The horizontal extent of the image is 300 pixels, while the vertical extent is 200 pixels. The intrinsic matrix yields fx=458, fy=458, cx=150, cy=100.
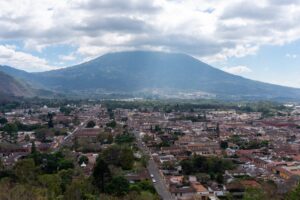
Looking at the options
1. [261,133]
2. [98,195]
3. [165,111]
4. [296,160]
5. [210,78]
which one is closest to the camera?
[98,195]

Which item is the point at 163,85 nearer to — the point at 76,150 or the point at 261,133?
the point at 261,133

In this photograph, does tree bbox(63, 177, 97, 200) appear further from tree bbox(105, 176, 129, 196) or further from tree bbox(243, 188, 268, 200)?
tree bbox(243, 188, 268, 200)

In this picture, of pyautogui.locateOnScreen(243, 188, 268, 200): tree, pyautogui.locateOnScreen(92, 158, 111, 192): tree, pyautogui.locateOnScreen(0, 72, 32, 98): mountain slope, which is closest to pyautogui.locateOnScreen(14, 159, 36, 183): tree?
pyautogui.locateOnScreen(92, 158, 111, 192): tree

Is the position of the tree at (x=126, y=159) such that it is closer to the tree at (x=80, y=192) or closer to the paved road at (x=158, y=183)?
the paved road at (x=158, y=183)

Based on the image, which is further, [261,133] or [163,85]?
[163,85]

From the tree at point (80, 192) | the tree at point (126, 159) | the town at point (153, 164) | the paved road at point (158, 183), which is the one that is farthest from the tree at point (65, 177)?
the paved road at point (158, 183)

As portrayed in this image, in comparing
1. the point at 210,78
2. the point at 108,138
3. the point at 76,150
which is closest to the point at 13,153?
the point at 76,150
